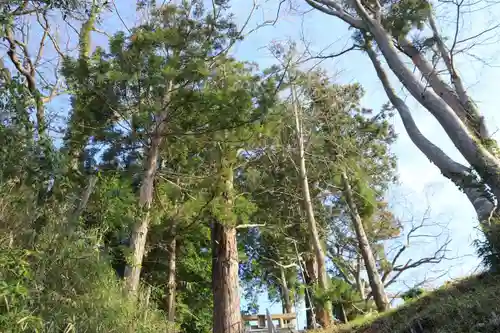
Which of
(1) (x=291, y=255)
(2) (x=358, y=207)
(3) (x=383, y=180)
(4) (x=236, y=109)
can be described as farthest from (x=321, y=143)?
(4) (x=236, y=109)

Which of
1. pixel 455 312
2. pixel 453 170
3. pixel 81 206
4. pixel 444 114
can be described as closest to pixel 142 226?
pixel 81 206

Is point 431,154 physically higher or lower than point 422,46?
lower

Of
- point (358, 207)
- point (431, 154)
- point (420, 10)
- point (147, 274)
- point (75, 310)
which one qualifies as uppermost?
point (420, 10)

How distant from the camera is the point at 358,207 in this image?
12.0 m

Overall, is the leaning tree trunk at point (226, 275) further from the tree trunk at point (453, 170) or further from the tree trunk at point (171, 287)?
the tree trunk at point (453, 170)

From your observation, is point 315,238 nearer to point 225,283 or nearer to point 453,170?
point 225,283

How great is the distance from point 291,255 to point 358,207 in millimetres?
3117

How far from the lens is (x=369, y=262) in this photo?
9703 millimetres

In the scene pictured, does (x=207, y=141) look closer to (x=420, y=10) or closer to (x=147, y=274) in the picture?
(x=420, y=10)

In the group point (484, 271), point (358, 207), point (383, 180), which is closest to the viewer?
point (484, 271)

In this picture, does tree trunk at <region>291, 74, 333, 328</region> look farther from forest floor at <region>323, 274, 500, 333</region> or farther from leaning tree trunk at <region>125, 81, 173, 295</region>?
leaning tree trunk at <region>125, 81, 173, 295</region>

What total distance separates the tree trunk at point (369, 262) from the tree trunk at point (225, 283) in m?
3.14

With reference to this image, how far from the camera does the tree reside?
511 centimetres

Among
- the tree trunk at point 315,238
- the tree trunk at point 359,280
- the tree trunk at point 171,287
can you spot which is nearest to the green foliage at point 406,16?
the tree trunk at point 315,238
